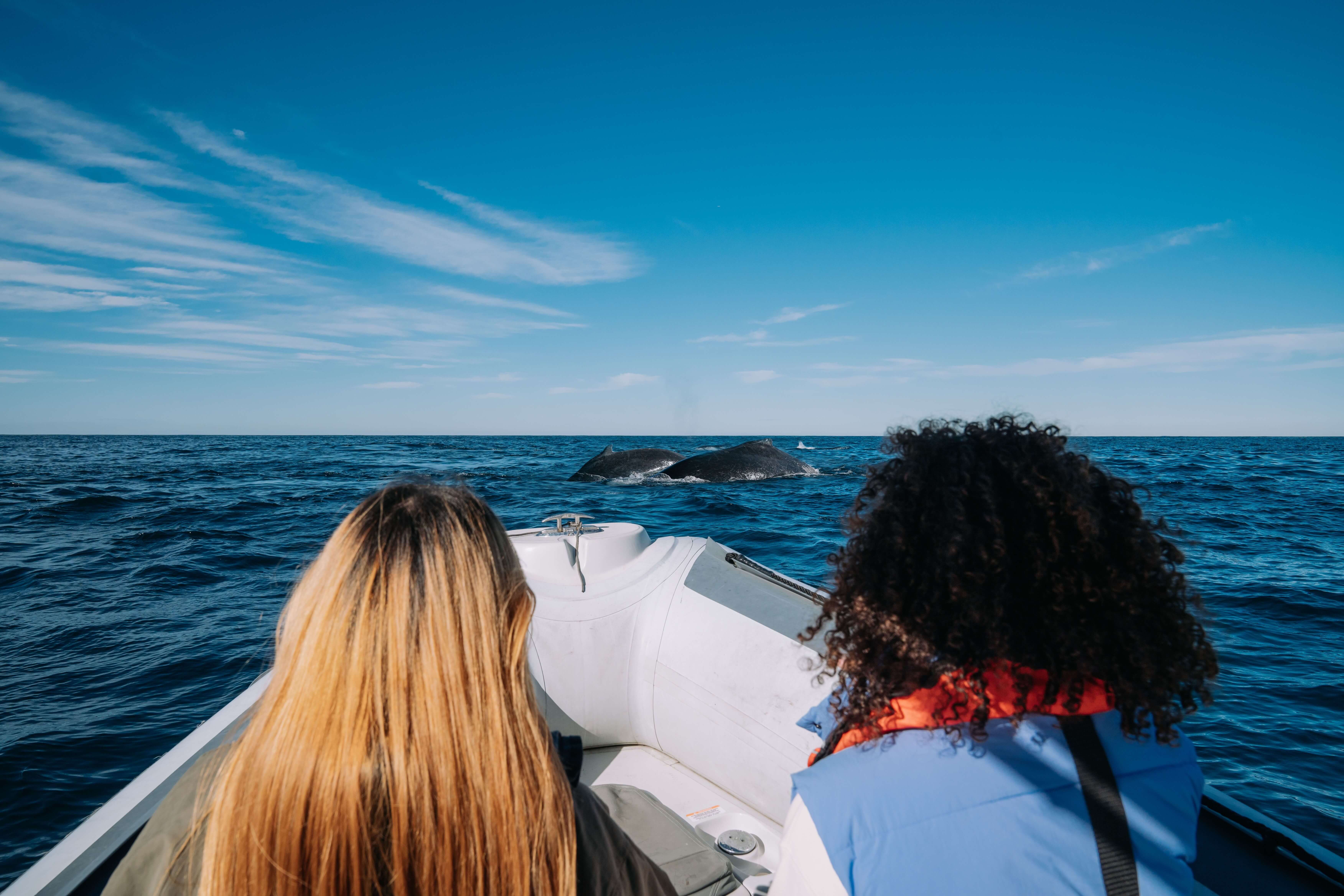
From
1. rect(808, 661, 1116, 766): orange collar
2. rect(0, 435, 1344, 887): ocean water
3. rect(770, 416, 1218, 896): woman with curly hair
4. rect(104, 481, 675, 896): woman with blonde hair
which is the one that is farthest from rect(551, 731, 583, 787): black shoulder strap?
rect(0, 435, 1344, 887): ocean water

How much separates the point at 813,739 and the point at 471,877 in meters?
2.29

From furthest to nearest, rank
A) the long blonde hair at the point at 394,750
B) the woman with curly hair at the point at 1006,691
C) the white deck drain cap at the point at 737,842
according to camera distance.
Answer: the white deck drain cap at the point at 737,842 → the woman with curly hair at the point at 1006,691 → the long blonde hair at the point at 394,750

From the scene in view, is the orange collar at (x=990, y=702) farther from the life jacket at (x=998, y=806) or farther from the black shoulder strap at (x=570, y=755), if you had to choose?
the black shoulder strap at (x=570, y=755)

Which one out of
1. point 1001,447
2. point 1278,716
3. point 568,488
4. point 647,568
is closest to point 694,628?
point 647,568

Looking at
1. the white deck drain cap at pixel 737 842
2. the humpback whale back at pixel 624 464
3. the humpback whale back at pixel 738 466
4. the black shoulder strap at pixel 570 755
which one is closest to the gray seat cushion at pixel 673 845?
the white deck drain cap at pixel 737 842

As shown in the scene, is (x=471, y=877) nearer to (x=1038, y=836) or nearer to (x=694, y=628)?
(x=1038, y=836)

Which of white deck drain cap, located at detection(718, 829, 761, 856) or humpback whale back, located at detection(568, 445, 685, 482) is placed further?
humpback whale back, located at detection(568, 445, 685, 482)

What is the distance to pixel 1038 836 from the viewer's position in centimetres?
116

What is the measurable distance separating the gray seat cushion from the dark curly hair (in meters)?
1.48

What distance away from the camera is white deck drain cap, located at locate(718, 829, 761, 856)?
9.95ft

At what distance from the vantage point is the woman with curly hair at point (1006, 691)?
1177mm

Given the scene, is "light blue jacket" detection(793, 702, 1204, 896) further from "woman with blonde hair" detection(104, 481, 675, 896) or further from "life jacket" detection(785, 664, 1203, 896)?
"woman with blonde hair" detection(104, 481, 675, 896)

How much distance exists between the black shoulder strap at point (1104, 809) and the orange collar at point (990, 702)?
42mm

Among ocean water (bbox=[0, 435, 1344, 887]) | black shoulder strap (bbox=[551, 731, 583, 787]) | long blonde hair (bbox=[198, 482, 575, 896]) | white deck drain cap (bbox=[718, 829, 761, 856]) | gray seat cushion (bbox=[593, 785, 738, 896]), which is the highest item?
long blonde hair (bbox=[198, 482, 575, 896])
